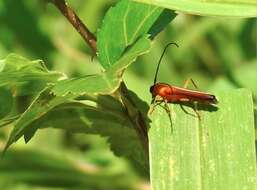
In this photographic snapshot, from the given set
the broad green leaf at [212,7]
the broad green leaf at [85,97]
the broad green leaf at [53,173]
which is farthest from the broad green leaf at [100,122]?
the broad green leaf at [53,173]

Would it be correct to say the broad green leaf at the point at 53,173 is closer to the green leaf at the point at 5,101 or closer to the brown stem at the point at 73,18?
the green leaf at the point at 5,101

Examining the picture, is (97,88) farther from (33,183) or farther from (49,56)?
(49,56)

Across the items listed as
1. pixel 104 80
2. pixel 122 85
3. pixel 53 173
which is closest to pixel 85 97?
pixel 122 85

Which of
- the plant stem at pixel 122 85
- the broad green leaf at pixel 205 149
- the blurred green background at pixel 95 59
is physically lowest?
the blurred green background at pixel 95 59

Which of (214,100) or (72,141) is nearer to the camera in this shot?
(214,100)

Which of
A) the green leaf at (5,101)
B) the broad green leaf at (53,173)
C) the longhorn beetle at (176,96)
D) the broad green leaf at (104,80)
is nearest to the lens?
the broad green leaf at (104,80)

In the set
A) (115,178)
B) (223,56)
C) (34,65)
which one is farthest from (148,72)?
(34,65)

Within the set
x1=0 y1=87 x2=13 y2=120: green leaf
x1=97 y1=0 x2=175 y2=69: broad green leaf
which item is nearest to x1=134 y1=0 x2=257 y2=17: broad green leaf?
x1=97 y1=0 x2=175 y2=69: broad green leaf
